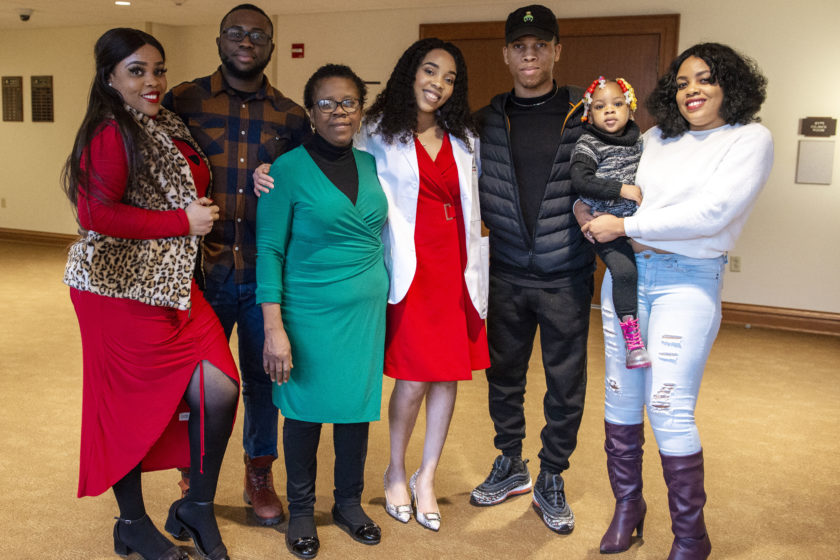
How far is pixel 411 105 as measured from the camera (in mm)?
2412

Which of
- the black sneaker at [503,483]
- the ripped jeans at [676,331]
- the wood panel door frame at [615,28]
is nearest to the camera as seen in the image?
the ripped jeans at [676,331]

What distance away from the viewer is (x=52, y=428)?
3.36 metres

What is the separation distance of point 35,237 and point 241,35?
7575 millimetres

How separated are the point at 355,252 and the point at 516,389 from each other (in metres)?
0.82

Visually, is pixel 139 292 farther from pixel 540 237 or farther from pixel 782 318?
pixel 782 318

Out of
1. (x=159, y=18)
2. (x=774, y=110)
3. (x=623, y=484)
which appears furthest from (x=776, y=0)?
(x=159, y=18)

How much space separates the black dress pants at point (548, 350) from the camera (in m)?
2.52

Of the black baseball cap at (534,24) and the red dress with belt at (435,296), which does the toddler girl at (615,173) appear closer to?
the black baseball cap at (534,24)

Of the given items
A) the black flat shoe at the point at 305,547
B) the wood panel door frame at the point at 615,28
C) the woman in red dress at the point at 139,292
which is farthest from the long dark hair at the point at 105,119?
the wood panel door frame at the point at 615,28

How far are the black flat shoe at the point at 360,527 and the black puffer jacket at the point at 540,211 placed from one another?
928 millimetres

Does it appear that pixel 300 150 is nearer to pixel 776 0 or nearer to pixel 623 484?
pixel 623 484

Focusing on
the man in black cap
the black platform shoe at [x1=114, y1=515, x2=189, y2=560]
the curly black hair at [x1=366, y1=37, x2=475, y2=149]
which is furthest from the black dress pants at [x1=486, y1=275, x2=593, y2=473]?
the black platform shoe at [x1=114, y1=515, x2=189, y2=560]

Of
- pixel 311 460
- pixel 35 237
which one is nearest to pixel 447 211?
pixel 311 460

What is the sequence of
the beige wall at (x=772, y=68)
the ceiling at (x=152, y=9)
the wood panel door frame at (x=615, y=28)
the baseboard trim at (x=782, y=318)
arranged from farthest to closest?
1. the ceiling at (x=152, y=9)
2. the wood panel door frame at (x=615, y=28)
3. the baseboard trim at (x=782, y=318)
4. the beige wall at (x=772, y=68)
